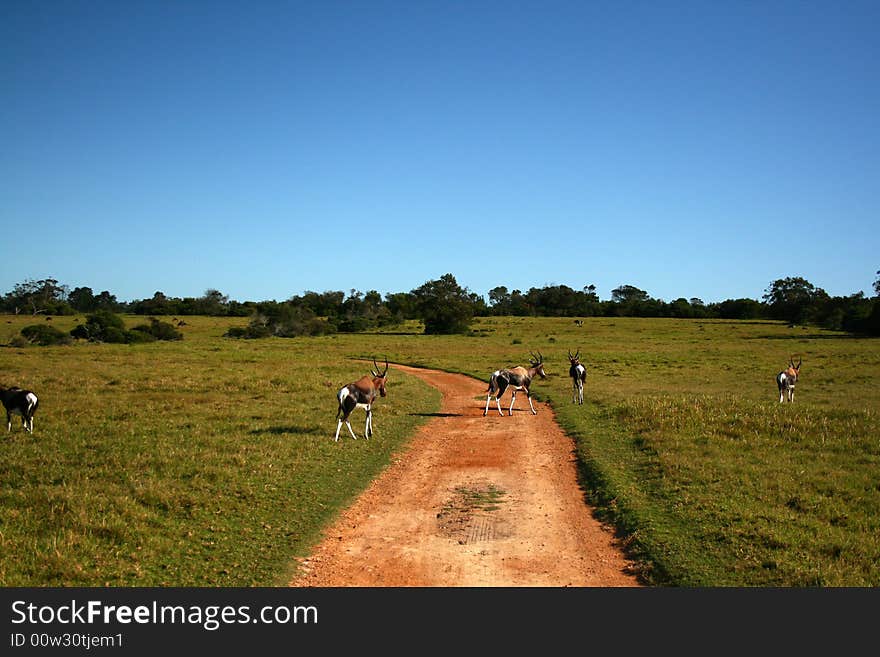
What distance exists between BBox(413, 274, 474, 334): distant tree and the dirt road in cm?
6828

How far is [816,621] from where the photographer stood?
7.38 metres

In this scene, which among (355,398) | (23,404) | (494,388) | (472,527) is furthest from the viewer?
(494,388)

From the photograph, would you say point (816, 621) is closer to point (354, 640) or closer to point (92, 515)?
point (354, 640)

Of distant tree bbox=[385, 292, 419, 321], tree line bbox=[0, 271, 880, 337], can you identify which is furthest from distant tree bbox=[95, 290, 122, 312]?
distant tree bbox=[385, 292, 419, 321]

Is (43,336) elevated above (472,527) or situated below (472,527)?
above

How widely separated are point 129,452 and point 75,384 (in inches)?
658

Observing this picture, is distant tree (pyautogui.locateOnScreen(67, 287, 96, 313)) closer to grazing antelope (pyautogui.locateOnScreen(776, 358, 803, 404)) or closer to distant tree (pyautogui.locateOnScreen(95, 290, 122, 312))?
distant tree (pyautogui.locateOnScreen(95, 290, 122, 312))

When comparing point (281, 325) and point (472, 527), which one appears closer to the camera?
point (472, 527)

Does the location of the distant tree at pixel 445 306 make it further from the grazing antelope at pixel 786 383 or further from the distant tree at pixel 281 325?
the grazing antelope at pixel 786 383

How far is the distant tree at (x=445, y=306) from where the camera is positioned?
86625mm

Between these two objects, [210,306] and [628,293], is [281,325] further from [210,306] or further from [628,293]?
[628,293]

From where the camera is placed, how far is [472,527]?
36.2 ft

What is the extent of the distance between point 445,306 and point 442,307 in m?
0.51

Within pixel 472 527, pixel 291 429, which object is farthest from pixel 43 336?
pixel 472 527
